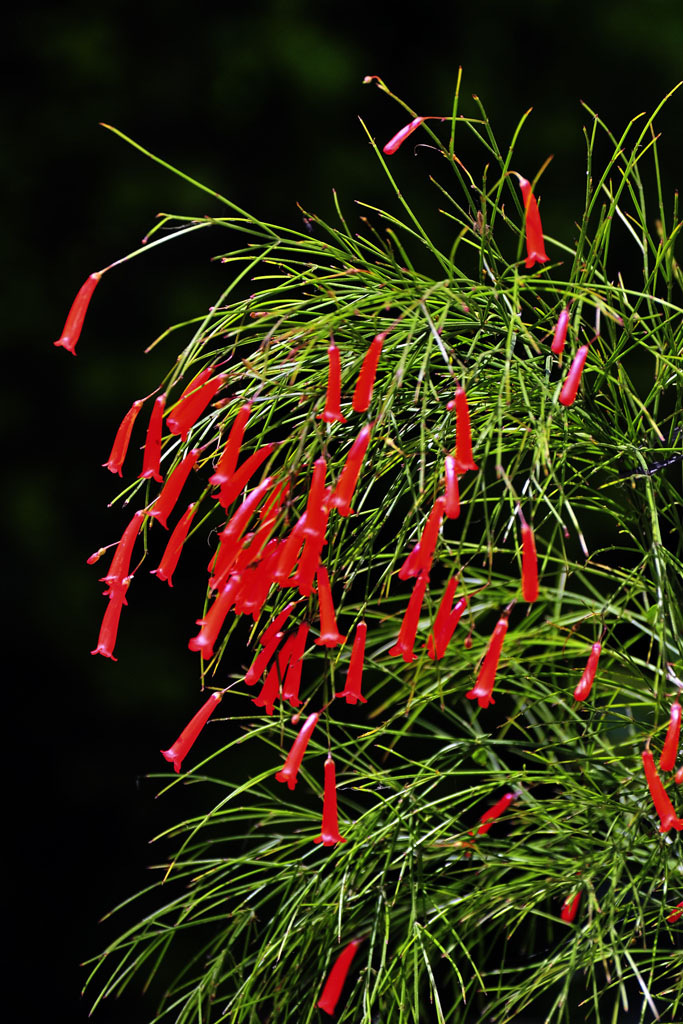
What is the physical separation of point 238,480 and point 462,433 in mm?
98

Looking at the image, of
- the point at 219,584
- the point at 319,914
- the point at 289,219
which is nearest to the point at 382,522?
the point at 219,584

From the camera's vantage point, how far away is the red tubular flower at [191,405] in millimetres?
465

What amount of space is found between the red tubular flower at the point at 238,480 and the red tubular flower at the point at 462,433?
0.08m

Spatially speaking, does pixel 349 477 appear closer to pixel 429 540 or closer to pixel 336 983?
pixel 429 540

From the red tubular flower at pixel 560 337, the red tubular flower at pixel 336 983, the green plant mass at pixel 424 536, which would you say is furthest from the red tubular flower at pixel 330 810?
the red tubular flower at pixel 560 337

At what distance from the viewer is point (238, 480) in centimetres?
46

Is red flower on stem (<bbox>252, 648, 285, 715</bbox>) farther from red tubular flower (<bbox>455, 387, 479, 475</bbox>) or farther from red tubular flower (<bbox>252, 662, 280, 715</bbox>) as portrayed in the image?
red tubular flower (<bbox>455, 387, 479, 475</bbox>)

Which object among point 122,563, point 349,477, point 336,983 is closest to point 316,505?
point 349,477

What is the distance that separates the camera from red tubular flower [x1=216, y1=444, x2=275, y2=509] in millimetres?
453

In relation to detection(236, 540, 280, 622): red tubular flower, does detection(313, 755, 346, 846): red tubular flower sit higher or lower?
lower

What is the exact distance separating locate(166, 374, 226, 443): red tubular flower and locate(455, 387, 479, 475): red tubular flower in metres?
0.11

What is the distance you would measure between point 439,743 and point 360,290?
0.93 m

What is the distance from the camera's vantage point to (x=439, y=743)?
4.44ft

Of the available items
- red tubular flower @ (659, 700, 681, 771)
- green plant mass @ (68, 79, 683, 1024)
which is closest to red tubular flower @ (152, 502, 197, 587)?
green plant mass @ (68, 79, 683, 1024)
